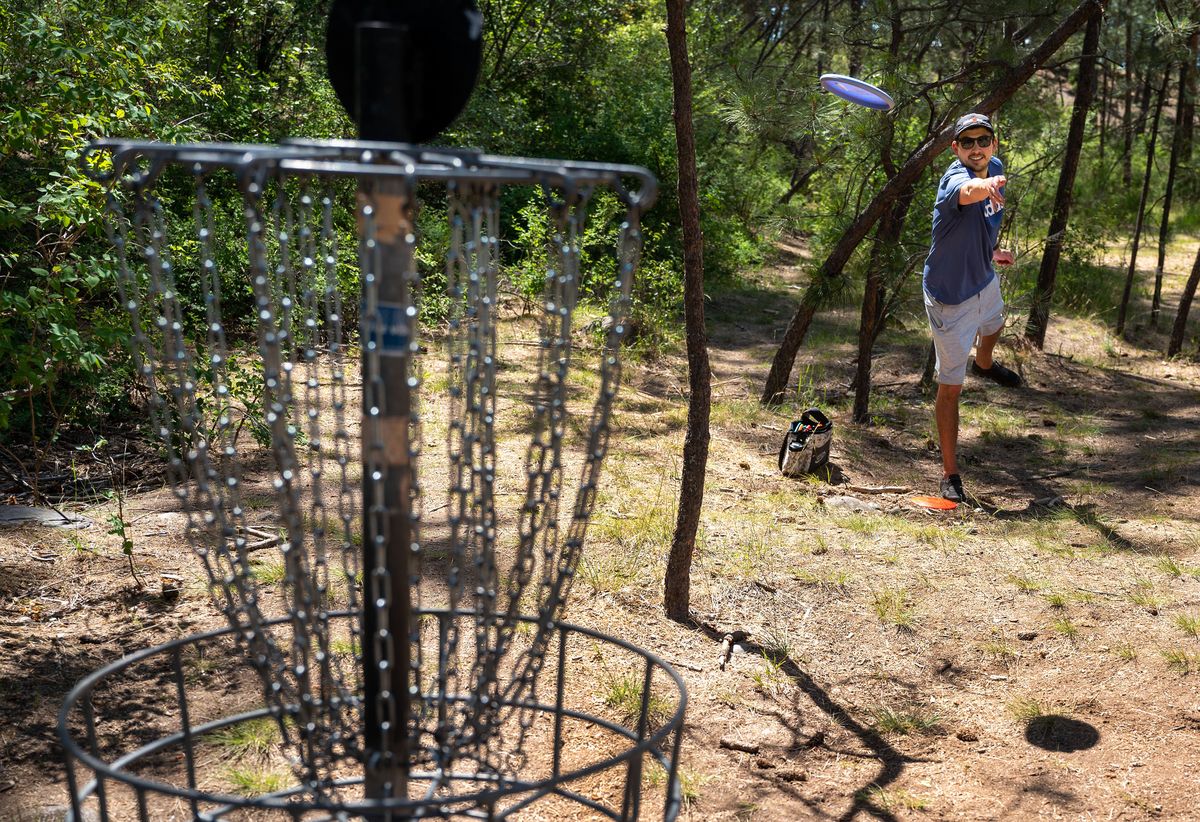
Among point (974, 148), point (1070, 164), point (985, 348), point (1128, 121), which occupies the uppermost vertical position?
point (1128, 121)

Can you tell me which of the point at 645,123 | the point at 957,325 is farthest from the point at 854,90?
the point at 645,123

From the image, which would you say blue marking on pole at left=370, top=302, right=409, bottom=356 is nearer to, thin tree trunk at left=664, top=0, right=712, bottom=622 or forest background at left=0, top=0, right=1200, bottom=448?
thin tree trunk at left=664, top=0, right=712, bottom=622

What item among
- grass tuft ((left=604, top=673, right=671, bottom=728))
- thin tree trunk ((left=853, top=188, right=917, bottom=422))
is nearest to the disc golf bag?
thin tree trunk ((left=853, top=188, right=917, bottom=422))

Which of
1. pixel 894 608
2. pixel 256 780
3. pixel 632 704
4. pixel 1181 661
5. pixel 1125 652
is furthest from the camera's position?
pixel 894 608

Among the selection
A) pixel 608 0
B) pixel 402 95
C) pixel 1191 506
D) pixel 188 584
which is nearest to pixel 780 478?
pixel 1191 506

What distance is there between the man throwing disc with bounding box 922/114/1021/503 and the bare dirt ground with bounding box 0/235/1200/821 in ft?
1.78

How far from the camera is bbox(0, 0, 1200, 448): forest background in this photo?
152 inches

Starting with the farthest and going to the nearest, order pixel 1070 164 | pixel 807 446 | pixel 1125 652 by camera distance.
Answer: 1. pixel 1070 164
2. pixel 807 446
3. pixel 1125 652

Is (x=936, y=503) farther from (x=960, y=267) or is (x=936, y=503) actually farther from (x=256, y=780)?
(x=256, y=780)

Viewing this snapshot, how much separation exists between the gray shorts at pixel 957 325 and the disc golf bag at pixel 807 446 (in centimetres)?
71

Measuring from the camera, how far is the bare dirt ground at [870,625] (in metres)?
3.13

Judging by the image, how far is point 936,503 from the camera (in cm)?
533

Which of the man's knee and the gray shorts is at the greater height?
the gray shorts

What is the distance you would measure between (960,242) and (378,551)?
418 cm
